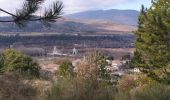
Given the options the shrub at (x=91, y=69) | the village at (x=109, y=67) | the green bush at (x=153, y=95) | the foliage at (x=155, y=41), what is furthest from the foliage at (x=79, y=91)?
the foliage at (x=155, y=41)

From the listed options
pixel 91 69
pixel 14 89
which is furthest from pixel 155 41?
pixel 14 89

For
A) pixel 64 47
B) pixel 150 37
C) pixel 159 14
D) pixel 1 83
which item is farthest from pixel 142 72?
pixel 64 47

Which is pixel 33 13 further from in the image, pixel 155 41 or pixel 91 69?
pixel 155 41

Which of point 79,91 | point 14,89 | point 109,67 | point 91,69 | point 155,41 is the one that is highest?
point 79,91

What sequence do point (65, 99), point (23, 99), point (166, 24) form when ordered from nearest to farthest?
point (65, 99) → point (23, 99) → point (166, 24)

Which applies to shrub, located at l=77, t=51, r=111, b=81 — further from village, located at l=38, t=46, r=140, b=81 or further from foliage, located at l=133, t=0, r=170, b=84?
foliage, located at l=133, t=0, r=170, b=84

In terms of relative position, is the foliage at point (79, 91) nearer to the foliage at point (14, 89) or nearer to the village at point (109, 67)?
Answer: the foliage at point (14, 89)

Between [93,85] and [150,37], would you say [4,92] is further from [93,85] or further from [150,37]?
[150,37]
